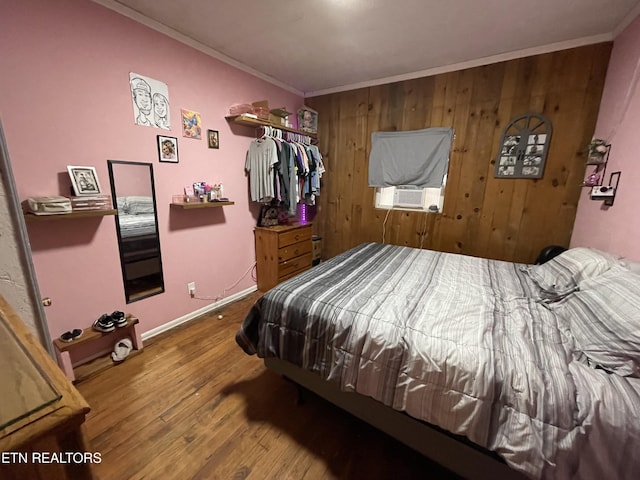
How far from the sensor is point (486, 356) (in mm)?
994

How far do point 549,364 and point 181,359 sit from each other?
2187 mm

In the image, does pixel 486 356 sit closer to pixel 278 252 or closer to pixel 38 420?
pixel 38 420

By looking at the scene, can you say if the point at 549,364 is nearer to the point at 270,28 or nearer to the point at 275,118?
the point at 270,28

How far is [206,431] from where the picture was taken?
1400 mm

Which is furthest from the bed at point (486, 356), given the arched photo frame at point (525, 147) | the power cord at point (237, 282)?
the power cord at point (237, 282)

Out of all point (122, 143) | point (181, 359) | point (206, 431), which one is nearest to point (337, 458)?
point (206, 431)

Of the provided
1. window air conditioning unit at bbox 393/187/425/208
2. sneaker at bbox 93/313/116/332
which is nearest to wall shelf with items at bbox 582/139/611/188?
window air conditioning unit at bbox 393/187/425/208

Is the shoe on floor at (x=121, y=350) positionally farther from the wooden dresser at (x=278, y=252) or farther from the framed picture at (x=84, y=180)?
the wooden dresser at (x=278, y=252)

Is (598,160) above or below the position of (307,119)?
below

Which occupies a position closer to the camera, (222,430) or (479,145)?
(222,430)

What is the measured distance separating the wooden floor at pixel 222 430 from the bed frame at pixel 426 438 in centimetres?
19

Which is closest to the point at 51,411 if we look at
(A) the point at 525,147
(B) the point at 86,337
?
(B) the point at 86,337

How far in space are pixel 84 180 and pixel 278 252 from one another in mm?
1740

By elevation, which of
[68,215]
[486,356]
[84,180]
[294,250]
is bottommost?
[294,250]
